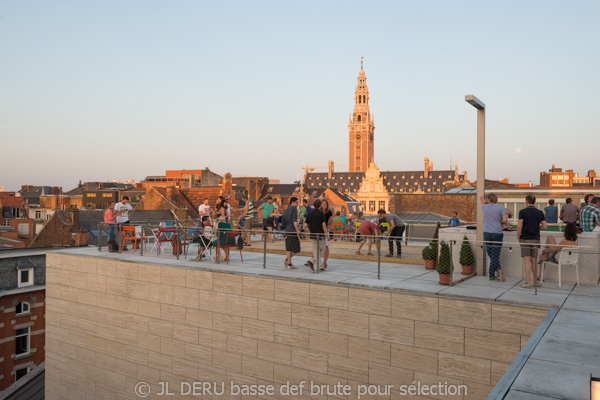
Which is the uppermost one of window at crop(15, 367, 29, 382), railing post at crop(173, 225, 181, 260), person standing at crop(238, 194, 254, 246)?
person standing at crop(238, 194, 254, 246)

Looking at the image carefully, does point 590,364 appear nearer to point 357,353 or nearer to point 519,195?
point 357,353

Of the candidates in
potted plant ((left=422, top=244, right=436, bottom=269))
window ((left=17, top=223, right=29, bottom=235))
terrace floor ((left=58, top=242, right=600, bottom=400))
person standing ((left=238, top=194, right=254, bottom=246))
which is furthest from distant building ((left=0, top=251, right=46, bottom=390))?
window ((left=17, top=223, right=29, bottom=235))

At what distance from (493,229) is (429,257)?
5.86ft

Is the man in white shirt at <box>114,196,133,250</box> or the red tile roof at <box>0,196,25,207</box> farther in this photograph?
the red tile roof at <box>0,196,25,207</box>

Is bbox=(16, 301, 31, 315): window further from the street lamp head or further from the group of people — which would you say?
the street lamp head

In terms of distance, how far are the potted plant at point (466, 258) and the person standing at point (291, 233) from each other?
149 inches

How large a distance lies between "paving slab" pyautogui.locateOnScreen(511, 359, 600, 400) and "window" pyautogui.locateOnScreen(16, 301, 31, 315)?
28607 millimetres

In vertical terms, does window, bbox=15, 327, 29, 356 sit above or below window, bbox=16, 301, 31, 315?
below

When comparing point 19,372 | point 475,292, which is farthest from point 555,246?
point 19,372

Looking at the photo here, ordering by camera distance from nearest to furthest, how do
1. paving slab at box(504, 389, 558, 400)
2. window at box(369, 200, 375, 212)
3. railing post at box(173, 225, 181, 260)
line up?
paving slab at box(504, 389, 558, 400), railing post at box(173, 225, 181, 260), window at box(369, 200, 375, 212)

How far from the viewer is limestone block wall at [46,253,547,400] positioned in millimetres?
7777

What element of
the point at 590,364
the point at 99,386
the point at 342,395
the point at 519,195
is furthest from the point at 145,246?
the point at 519,195

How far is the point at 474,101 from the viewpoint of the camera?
10227mm

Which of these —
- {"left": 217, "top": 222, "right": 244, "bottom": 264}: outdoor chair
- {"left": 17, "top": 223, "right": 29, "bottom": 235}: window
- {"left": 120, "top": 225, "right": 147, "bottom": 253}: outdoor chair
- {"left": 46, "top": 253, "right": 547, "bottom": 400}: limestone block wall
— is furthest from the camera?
{"left": 17, "top": 223, "right": 29, "bottom": 235}: window
